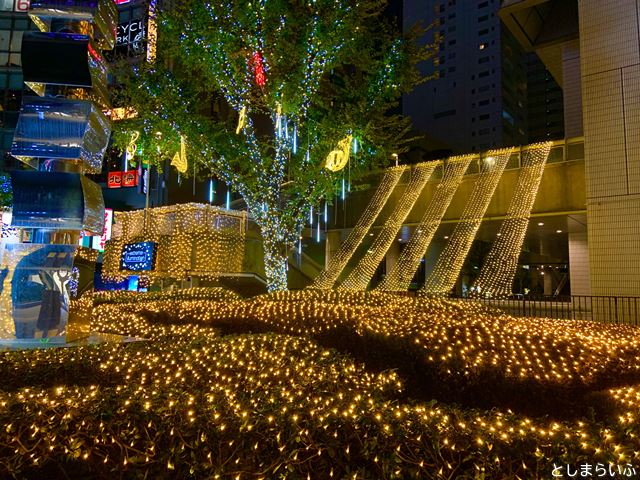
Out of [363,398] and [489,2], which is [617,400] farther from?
[489,2]

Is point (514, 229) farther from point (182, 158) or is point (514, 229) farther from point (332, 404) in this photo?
point (332, 404)

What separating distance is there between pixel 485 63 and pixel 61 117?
79053 mm

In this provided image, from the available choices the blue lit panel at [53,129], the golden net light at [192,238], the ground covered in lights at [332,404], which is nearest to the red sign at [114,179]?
the golden net light at [192,238]

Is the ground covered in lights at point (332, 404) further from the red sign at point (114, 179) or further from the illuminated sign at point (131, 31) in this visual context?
the illuminated sign at point (131, 31)

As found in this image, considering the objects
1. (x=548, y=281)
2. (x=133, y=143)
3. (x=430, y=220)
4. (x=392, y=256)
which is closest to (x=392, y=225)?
(x=430, y=220)

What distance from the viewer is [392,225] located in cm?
1834

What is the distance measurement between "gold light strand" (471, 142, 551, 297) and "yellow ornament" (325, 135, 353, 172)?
6.13 m

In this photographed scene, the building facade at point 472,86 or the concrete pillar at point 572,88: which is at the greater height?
the building facade at point 472,86

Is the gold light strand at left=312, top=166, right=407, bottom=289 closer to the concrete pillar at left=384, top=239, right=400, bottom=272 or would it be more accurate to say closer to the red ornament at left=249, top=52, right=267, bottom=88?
the concrete pillar at left=384, top=239, right=400, bottom=272

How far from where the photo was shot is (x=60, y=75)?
4.93m

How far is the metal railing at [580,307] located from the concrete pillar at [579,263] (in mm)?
2723

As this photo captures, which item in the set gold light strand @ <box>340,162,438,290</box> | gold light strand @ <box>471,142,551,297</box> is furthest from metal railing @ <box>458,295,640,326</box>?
gold light strand @ <box>340,162,438,290</box>

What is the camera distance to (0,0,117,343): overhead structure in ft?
15.4

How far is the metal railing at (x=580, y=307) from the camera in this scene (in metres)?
10.7
